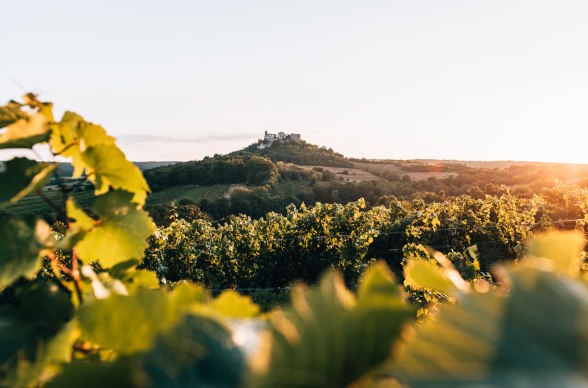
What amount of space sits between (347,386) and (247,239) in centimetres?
1249

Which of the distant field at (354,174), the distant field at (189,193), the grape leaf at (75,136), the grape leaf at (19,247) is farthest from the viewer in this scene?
the distant field at (354,174)

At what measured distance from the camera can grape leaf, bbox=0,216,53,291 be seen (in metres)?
0.74

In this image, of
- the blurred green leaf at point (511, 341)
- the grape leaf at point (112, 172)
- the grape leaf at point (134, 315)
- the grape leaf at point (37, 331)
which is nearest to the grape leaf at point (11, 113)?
the grape leaf at point (112, 172)

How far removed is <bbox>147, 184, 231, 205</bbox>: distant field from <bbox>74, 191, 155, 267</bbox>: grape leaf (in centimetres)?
5884

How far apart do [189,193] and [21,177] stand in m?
63.8

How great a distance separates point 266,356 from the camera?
1.17 ft

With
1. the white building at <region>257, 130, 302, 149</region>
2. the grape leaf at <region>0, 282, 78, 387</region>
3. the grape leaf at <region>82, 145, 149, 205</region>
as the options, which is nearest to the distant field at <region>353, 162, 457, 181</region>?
the white building at <region>257, 130, 302, 149</region>

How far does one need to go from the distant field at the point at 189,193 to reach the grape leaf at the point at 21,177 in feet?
193

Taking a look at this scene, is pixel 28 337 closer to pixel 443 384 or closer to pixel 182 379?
pixel 182 379

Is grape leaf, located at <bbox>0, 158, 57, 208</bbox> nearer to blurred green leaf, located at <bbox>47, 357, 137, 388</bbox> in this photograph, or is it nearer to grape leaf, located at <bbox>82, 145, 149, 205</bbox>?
grape leaf, located at <bbox>82, 145, 149, 205</bbox>

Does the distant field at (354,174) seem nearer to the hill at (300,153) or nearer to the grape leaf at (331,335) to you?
the hill at (300,153)

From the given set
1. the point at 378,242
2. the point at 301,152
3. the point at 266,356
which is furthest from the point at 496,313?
the point at 301,152

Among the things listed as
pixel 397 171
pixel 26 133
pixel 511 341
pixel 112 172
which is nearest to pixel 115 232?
pixel 112 172

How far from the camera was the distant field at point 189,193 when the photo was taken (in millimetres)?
60281
